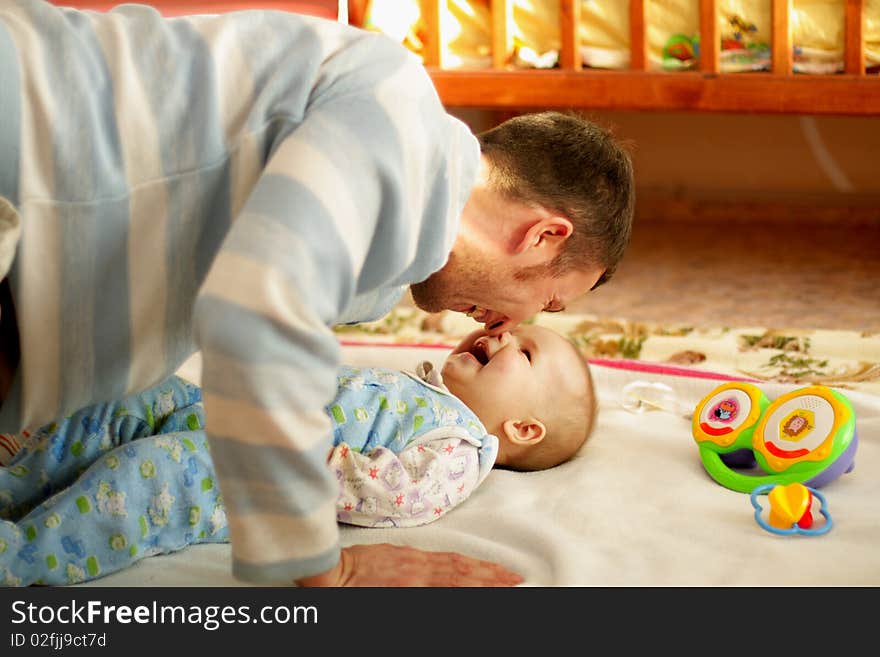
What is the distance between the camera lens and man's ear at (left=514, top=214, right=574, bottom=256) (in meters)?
1.19

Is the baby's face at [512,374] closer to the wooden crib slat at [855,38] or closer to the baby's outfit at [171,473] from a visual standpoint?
the baby's outfit at [171,473]

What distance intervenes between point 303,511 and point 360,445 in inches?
18.4

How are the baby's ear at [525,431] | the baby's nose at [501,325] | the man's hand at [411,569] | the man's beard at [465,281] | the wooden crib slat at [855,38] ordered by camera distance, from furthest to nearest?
the wooden crib slat at [855,38], the baby's ear at [525,431], the baby's nose at [501,325], the man's beard at [465,281], the man's hand at [411,569]

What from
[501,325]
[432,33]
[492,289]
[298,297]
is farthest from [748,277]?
[298,297]

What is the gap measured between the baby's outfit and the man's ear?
0.29m

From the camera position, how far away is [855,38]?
2156 mm

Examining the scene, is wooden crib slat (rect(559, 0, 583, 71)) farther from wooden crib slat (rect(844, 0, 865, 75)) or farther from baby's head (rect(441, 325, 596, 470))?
baby's head (rect(441, 325, 596, 470))

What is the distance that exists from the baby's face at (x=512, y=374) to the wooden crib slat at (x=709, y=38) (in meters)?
0.95

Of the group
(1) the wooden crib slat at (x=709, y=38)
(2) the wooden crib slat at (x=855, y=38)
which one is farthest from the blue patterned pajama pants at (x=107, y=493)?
(2) the wooden crib slat at (x=855, y=38)

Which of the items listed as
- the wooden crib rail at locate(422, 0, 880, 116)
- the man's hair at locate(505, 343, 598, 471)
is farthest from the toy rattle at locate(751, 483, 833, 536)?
the wooden crib rail at locate(422, 0, 880, 116)

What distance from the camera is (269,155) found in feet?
3.34

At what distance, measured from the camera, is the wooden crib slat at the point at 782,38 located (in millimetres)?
2148
